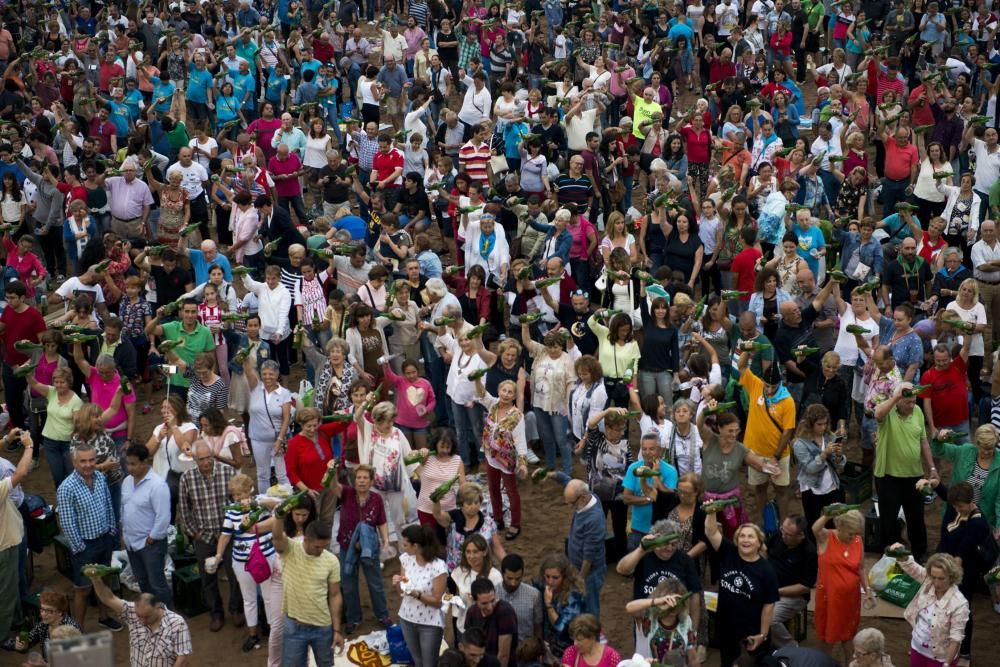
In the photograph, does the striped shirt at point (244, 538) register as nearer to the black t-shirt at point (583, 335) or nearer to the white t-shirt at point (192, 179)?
the black t-shirt at point (583, 335)

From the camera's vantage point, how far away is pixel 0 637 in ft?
32.3

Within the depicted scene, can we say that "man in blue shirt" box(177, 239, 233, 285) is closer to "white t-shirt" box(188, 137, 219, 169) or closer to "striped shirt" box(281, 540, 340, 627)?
"white t-shirt" box(188, 137, 219, 169)

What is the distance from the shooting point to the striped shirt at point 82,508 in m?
9.68

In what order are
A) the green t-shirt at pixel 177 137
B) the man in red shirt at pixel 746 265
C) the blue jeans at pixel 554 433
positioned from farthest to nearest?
the green t-shirt at pixel 177 137 < the man in red shirt at pixel 746 265 < the blue jeans at pixel 554 433

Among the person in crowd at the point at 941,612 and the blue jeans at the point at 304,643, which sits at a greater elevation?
the person in crowd at the point at 941,612

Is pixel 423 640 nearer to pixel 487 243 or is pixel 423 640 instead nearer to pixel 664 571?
pixel 664 571

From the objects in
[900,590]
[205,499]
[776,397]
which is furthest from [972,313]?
[205,499]

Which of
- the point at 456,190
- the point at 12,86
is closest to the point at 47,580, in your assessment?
the point at 456,190

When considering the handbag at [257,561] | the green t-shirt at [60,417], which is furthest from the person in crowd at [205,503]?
the green t-shirt at [60,417]

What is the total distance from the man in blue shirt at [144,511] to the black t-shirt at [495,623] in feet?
8.51

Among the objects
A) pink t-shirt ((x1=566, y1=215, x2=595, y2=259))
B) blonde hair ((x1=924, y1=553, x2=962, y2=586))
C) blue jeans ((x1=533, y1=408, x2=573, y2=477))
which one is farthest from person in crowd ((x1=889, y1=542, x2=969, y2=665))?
pink t-shirt ((x1=566, y1=215, x2=595, y2=259))

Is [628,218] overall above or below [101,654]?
below

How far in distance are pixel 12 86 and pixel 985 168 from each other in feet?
41.8

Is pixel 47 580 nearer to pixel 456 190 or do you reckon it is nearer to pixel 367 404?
pixel 367 404
